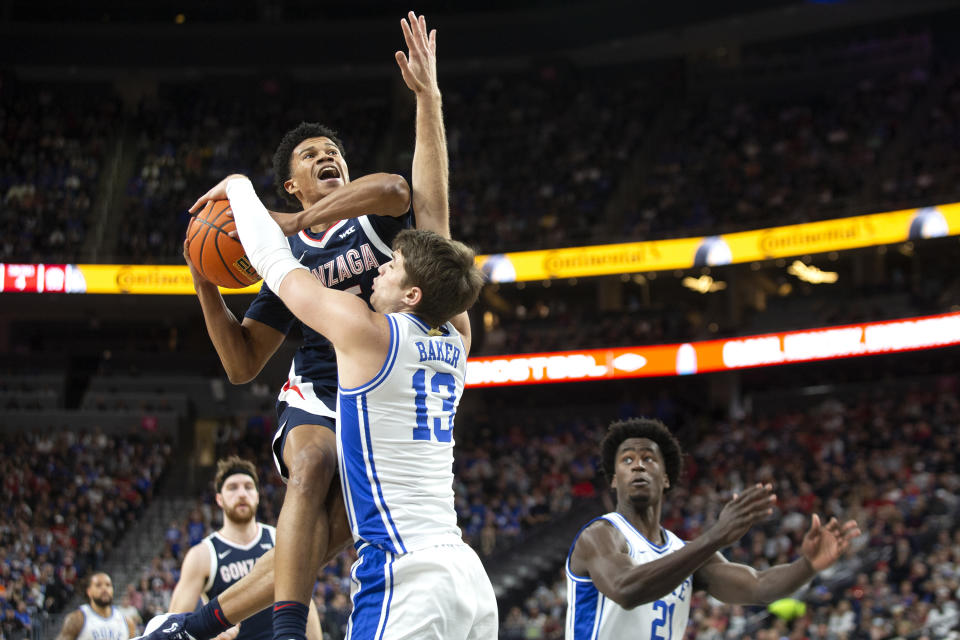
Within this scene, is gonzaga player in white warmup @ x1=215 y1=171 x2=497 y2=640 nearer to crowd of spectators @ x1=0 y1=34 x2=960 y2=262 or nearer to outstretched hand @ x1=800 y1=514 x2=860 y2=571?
outstretched hand @ x1=800 y1=514 x2=860 y2=571

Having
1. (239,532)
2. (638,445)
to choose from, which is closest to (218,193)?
(638,445)

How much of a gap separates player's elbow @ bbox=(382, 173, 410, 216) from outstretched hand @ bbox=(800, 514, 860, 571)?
226 cm

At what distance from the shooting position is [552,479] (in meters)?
23.9

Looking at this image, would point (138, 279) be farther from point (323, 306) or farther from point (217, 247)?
point (323, 306)

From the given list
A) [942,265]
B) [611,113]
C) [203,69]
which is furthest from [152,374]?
[942,265]

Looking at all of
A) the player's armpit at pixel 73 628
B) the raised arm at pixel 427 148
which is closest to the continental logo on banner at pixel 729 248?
the player's armpit at pixel 73 628

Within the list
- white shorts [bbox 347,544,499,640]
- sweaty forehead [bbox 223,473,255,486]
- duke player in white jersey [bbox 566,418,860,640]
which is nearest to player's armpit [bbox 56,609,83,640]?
sweaty forehead [bbox 223,473,255,486]

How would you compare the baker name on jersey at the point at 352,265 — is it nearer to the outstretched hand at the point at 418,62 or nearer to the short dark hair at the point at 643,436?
the outstretched hand at the point at 418,62

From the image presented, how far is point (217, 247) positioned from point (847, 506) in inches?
651

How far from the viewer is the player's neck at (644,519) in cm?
558

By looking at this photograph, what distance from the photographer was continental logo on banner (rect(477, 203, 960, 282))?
22.7m

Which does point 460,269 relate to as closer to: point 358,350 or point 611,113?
point 358,350

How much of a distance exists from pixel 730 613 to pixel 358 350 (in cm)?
1357

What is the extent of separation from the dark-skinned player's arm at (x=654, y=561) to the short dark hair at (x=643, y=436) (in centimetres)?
81
